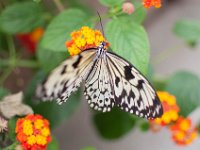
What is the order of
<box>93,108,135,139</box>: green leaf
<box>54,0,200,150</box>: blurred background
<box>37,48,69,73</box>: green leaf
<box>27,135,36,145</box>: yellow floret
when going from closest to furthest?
<box>27,135,36,145</box>: yellow floret < <box>37,48,69,73</box>: green leaf < <box>93,108,135,139</box>: green leaf < <box>54,0,200,150</box>: blurred background

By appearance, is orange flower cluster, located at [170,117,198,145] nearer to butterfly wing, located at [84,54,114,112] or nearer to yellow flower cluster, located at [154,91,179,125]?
yellow flower cluster, located at [154,91,179,125]

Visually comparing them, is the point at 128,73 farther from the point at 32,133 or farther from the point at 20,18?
the point at 20,18

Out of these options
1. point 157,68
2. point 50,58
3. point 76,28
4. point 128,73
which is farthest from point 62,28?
point 157,68

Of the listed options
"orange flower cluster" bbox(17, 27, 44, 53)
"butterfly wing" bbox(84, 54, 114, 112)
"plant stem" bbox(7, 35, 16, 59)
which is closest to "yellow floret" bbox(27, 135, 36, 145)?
"butterfly wing" bbox(84, 54, 114, 112)

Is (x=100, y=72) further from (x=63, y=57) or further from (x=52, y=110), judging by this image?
(x=52, y=110)

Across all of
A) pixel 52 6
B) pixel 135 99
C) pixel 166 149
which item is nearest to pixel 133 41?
pixel 135 99

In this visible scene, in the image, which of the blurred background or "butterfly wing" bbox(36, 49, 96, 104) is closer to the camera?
"butterfly wing" bbox(36, 49, 96, 104)

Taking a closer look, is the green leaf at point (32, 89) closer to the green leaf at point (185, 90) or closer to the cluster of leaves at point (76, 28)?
the cluster of leaves at point (76, 28)
